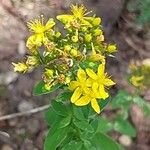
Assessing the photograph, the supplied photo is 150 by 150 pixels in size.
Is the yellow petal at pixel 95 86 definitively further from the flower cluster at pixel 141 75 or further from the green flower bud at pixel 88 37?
the flower cluster at pixel 141 75

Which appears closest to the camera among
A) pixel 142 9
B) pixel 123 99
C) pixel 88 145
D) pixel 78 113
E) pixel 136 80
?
pixel 78 113

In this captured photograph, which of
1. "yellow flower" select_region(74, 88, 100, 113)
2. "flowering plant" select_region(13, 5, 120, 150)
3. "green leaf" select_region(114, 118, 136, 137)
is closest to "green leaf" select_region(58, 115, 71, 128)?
"flowering plant" select_region(13, 5, 120, 150)

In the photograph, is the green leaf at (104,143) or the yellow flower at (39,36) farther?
the green leaf at (104,143)

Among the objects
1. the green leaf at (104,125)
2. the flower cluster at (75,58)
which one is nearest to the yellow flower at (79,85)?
the flower cluster at (75,58)

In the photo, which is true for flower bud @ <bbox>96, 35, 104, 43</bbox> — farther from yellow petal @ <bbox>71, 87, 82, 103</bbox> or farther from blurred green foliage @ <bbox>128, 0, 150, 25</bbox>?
blurred green foliage @ <bbox>128, 0, 150, 25</bbox>

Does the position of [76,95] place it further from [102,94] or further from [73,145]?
[73,145]

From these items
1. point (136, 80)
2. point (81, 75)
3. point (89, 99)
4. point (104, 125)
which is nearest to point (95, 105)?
point (89, 99)
